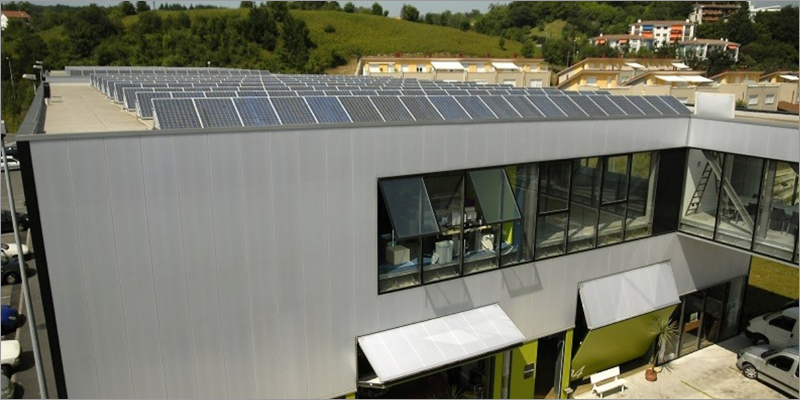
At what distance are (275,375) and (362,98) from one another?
611 centimetres

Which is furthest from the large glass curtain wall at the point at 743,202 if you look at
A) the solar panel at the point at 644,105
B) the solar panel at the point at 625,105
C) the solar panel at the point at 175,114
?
the solar panel at the point at 175,114

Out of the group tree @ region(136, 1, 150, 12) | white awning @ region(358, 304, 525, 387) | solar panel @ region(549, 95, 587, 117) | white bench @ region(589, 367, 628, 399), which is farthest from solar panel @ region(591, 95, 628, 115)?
tree @ region(136, 1, 150, 12)

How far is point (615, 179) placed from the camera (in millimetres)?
14109

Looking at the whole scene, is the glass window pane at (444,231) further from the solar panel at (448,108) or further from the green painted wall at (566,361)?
the green painted wall at (566,361)

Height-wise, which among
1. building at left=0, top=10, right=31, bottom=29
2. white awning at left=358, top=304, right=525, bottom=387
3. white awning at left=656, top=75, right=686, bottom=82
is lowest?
white awning at left=358, top=304, right=525, bottom=387

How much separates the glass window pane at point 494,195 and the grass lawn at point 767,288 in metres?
12.6

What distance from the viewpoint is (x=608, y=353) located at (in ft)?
51.1

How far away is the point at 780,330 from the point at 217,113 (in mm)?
18183

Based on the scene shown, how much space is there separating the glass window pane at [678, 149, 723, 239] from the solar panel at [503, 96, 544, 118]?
5003 mm

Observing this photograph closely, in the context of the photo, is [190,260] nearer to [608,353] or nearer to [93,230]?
[93,230]

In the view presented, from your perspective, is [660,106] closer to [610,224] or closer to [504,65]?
[610,224]

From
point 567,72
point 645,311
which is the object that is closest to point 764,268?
point 645,311

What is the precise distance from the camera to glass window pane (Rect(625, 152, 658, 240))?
14531 millimetres

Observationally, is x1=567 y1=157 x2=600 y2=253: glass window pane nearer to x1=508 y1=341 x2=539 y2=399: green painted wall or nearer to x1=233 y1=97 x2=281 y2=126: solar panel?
x1=508 y1=341 x2=539 y2=399: green painted wall
